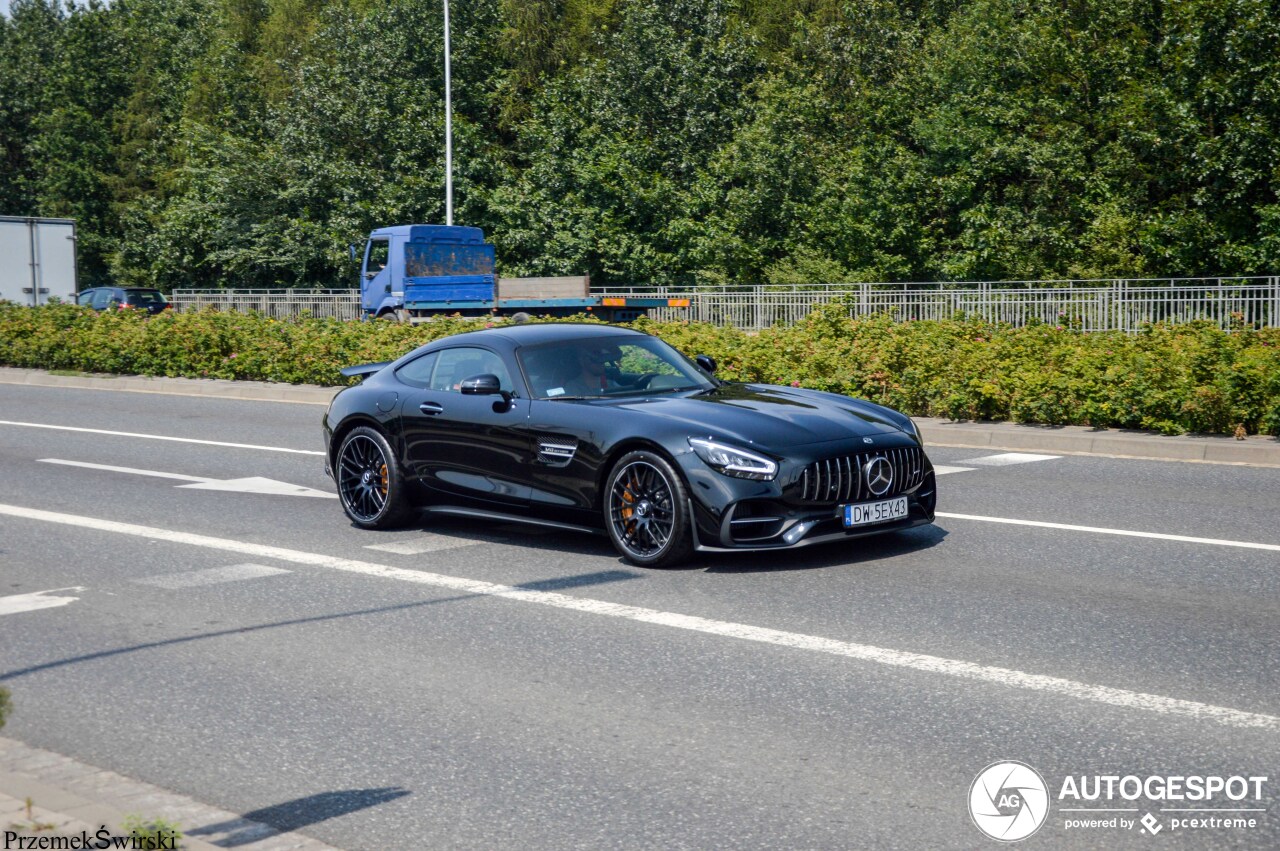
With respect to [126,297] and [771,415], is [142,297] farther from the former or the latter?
[771,415]

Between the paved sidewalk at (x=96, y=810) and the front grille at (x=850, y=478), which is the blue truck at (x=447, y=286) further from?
the paved sidewalk at (x=96, y=810)

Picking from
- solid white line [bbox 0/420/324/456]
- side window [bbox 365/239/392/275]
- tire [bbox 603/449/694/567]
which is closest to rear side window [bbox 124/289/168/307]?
side window [bbox 365/239/392/275]

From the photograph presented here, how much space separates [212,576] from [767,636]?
349 centimetres

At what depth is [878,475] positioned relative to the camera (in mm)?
8156

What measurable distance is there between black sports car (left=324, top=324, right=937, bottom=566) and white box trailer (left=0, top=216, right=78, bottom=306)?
85.1ft

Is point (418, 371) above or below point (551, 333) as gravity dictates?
below

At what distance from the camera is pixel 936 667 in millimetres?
5875

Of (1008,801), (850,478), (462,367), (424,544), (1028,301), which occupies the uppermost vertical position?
(1028,301)

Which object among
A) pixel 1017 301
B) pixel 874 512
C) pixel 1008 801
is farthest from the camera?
pixel 1017 301

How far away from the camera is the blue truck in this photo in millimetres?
33000

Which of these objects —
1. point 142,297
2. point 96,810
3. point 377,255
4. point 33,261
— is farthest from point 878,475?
point 142,297

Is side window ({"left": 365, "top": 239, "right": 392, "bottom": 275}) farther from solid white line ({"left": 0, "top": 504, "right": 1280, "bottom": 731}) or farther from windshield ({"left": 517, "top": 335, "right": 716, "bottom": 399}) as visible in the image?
windshield ({"left": 517, "top": 335, "right": 716, "bottom": 399})

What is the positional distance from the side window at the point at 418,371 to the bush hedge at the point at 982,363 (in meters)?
7.33

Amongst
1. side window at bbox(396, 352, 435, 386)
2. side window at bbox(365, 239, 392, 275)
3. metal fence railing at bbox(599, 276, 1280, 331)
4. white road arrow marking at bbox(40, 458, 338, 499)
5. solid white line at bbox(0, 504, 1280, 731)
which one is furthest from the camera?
side window at bbox(365, 239, 392, 275)
